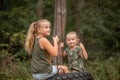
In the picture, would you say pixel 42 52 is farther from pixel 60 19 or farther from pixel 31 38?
pixel 60 19

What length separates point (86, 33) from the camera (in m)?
11.9

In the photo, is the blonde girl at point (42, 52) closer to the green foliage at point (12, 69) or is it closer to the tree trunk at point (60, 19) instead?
the tree trunk at point (60, 19)

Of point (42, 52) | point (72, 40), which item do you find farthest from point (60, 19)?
point (42, 52)

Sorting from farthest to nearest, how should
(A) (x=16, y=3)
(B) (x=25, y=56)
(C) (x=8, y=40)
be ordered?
(A) (x=16, y=3)
(C) (x=8, y=40)
(B) (x=25, y=56)

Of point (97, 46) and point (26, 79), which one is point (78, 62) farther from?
point (97, 46)

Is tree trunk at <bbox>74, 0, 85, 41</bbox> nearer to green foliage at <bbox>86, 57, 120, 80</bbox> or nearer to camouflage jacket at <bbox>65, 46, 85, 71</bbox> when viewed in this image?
green foliage at <bbox>86, 57, 120, 80</bbox>

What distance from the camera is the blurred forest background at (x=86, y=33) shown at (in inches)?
386

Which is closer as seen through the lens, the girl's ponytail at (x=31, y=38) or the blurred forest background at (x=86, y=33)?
the girl's ponytail at (x=31, y=38)

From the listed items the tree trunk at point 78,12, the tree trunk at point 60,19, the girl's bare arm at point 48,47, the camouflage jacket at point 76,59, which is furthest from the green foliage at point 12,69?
the girl's bare arm at point 48,47

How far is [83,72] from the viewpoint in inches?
236

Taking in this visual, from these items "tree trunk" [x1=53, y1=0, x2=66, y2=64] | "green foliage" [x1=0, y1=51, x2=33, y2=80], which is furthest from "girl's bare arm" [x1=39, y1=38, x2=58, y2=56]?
"green foliage" [x1=0, y1=51, x2=33, y2=80]

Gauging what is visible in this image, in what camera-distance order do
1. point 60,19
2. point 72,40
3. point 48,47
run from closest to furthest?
1. point 48,47
2. point 72,40
3. point 60,19

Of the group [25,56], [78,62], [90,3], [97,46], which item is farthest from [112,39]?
[78,62]

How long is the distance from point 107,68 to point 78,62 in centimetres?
368
